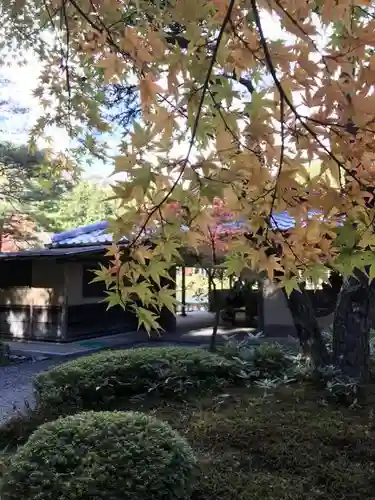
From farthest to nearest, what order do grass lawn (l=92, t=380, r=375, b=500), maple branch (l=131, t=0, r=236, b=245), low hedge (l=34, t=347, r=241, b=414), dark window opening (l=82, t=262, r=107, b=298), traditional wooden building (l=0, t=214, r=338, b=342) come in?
dark window opening (l=82, t=262, r=107, b=298), traditional wooden building (l=0, t=214, r=338, b=342), low hedge (l=34, t=347, r=241, b=414), grass lawn (l=92, t=380, r=375, b=500), maple branch (l=131, t=0, r=236, b=245)

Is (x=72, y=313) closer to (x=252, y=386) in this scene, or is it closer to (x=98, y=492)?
(x=252, y=386)

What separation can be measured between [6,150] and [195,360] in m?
7.31

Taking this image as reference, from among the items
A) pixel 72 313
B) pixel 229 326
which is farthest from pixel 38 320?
pixel 229 326

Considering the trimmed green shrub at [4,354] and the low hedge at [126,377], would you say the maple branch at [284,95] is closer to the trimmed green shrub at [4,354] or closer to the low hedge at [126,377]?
the low hedge at [126,377]

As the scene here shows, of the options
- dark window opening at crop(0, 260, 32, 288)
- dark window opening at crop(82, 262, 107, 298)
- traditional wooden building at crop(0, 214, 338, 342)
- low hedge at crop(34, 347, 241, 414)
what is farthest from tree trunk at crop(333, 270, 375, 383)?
dark window opening at crop(0, 260, 32, 288)

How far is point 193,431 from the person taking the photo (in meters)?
4.23

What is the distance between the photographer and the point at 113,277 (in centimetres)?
180

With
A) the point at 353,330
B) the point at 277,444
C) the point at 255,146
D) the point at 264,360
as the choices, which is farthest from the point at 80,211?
the point at 255,146

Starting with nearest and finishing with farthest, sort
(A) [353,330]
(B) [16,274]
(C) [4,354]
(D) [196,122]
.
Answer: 1. (D) [196,122]
2. (A) [353,330]
3. (C) [4,354]
4. (B) [16,274]

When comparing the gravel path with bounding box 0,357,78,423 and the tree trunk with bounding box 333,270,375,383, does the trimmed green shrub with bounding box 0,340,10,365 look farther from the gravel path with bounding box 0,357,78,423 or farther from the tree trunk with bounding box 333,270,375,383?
the tree trunk with bounding box 333,270,375,383

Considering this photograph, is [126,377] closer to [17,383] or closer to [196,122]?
[17,383]

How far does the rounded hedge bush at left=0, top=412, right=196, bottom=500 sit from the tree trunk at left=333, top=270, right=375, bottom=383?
2.54 meters

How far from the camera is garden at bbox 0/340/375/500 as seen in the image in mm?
2881

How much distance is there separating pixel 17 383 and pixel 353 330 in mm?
5325
